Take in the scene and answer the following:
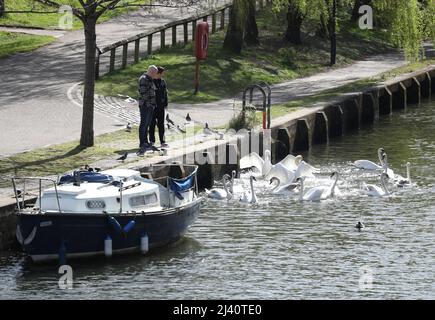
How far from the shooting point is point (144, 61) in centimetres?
4712

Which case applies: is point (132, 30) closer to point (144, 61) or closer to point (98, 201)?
point (144, 61)

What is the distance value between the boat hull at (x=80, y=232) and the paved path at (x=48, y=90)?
644cm

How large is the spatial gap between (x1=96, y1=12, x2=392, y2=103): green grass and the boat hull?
15006mm

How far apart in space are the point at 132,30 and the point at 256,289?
1154 inches

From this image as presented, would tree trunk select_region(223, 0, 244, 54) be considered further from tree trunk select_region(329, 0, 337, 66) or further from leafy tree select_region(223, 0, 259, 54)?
tree trunk select_region(329, 0, 337, 66)

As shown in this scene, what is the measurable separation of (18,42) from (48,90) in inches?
325

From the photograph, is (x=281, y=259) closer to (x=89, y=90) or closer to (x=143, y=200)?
(x=143, y=200)

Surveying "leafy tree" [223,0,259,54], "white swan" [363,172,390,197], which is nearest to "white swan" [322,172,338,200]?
"white swan" [363,172,390,197]

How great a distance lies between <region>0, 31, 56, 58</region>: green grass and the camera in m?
48.5

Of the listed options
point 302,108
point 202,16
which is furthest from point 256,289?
point 202,16

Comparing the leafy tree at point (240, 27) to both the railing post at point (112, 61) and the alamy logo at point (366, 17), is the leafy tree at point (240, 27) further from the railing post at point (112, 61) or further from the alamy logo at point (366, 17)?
the alamy logo at point (366, 17)

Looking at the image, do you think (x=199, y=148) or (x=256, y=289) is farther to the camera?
(x=199, y=148)

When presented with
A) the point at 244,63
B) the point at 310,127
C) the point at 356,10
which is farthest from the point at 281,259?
the point at 356,10
